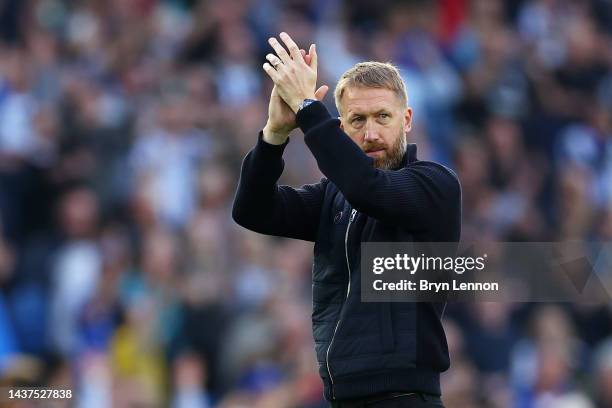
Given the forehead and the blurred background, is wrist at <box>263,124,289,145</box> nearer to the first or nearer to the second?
the forehead

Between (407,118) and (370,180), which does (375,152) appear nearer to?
(407,118)

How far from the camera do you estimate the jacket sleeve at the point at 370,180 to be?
4059 mm

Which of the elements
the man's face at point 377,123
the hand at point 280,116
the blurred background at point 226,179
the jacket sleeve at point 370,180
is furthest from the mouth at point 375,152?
the blurred background at point 226,179

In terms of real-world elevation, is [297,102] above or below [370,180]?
above

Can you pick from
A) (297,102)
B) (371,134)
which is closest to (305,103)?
(297,102)

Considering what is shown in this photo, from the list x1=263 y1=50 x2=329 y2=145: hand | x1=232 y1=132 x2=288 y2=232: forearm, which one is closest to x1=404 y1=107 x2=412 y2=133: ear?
x1=263 y1=50 x2=329 y2=145: hand

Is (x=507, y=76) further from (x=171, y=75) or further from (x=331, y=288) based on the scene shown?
(x=331, y=288)

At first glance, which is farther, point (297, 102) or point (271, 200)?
point (271, 200)

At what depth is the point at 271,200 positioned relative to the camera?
176 inches

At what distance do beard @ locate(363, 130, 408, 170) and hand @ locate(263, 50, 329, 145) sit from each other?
0.25m

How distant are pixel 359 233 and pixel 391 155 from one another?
11.8 inches

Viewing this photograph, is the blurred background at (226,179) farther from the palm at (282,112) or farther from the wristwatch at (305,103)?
the wristwatch at (305,103)

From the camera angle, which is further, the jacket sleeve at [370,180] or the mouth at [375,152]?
the mouth at [375,152]

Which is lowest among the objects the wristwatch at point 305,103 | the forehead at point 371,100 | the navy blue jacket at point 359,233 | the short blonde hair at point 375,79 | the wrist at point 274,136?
the navy blue jacket at point 359,233
